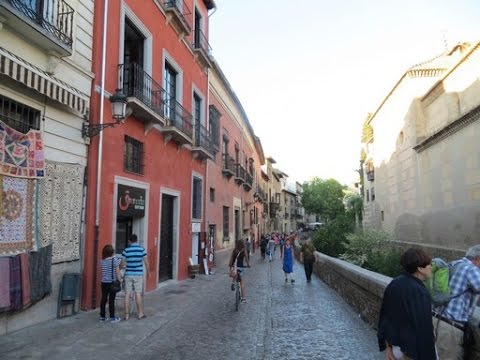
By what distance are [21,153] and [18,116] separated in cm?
71

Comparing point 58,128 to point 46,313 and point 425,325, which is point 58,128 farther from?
point 425,325

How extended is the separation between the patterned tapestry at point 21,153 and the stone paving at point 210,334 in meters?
2.63

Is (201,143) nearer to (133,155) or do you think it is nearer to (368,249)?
(133,155)

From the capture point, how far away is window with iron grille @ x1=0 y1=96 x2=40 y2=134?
283 inches

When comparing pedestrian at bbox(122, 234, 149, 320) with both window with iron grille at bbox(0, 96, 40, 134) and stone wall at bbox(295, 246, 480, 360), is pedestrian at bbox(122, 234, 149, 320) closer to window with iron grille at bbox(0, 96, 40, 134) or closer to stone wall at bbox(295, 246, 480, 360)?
window with iron grille at bbox(0, 96, 40, 134)

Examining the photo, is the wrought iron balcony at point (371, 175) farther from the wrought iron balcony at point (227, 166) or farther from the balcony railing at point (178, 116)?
the balcony railing at point (178, 116)

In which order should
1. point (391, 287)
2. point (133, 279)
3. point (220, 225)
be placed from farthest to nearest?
point (220, 225) < point (133, 279) < point (391, 287)

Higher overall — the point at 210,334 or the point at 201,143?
the point at 201,143

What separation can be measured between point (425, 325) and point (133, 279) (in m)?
6.27

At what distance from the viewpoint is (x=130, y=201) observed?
11156 millimetres

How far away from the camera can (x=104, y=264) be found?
8.27m

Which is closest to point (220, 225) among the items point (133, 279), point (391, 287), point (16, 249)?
point (133, 279)

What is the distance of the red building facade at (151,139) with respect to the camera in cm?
975

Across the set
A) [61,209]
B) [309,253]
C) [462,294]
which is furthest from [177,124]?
[462,294]
